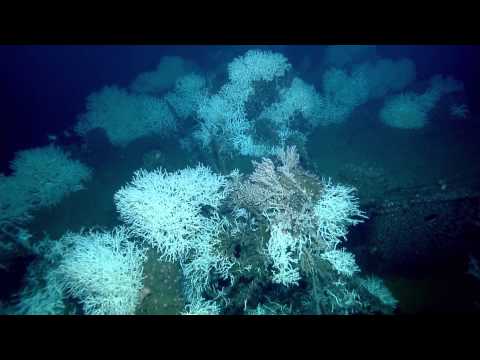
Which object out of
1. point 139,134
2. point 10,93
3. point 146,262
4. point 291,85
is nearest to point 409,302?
point 146,262

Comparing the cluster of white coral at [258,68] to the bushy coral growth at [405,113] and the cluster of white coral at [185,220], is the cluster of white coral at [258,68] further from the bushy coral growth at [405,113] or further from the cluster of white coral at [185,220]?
the cluster of white coral at [185,220]

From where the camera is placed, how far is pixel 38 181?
792 centimetres

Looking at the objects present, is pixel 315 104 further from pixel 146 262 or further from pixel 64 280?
pixel 64 280

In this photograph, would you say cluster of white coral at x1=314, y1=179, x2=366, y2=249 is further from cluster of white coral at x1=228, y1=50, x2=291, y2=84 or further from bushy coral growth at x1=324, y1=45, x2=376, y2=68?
bushy coral growth at x1=324, y1=45, x2=376, y2=68

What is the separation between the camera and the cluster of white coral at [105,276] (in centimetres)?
471

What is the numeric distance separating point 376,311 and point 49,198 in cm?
813

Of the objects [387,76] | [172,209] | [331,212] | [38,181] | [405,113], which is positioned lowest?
[331,212]

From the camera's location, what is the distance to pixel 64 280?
515 centimetres

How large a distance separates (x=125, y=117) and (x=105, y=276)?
6.57 metres

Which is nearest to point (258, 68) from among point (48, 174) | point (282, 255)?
point (282, 255)

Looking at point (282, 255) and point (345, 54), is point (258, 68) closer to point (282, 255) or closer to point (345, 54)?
point (345, 54)

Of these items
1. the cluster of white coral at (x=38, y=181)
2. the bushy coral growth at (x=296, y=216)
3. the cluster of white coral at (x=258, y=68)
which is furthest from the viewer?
the cluster of white coral at (x=258, y=68)

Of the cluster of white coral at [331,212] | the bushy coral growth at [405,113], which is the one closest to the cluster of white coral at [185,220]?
the cluster of white coral at [331,212]

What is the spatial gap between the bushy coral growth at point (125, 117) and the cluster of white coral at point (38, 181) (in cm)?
150
